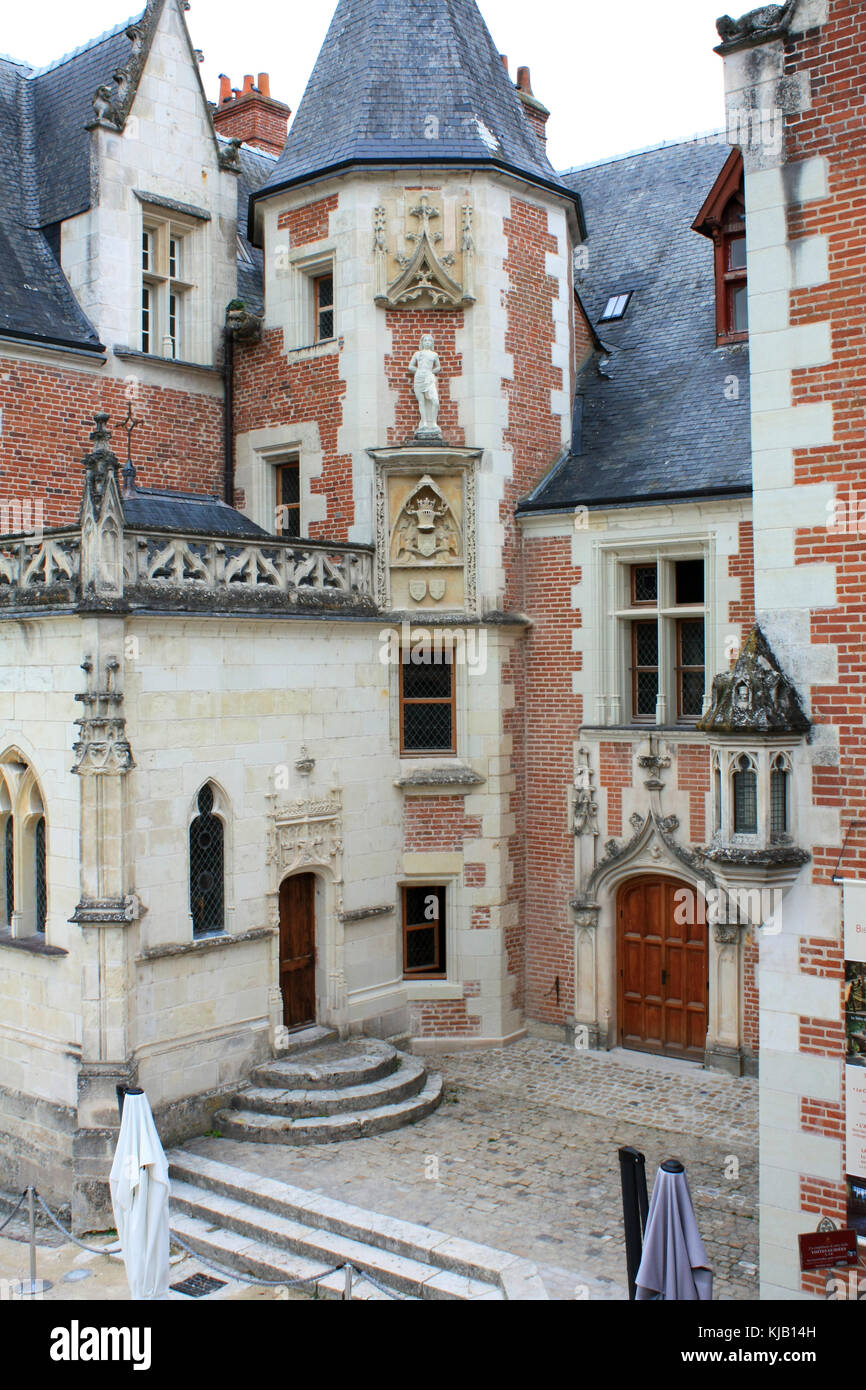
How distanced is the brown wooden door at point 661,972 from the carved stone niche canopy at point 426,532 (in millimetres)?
4319

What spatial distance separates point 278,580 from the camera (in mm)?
14031

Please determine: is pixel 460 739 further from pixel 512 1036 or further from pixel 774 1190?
pixel 774 1190

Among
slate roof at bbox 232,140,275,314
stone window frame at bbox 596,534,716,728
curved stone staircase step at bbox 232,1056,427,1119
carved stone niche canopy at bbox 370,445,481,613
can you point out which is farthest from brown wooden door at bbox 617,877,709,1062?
slate roof at bbox 232,140,275,314

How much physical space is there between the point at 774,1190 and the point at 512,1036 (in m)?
7.58

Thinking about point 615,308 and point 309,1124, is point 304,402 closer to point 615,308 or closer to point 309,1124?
point 615,308

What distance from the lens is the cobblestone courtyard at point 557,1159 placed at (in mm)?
10523

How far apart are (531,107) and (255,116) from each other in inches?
201

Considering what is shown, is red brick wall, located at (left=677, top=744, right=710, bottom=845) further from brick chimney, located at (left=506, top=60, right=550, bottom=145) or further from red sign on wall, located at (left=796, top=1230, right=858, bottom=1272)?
brick chimney, located at (left=506, top=60, right=550, bottom=145)

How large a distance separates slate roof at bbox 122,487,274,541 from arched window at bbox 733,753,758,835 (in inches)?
265

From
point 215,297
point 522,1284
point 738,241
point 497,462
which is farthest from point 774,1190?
point 215,297

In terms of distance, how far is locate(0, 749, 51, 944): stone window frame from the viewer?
13172mm

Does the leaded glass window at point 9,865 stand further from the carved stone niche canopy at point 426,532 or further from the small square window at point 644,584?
the small square window at point 644,584

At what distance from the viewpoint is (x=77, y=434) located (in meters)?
16.1

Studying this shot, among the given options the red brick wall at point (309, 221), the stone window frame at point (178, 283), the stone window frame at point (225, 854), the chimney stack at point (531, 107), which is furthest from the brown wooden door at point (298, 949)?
the chimney stack at point (531, 107)
